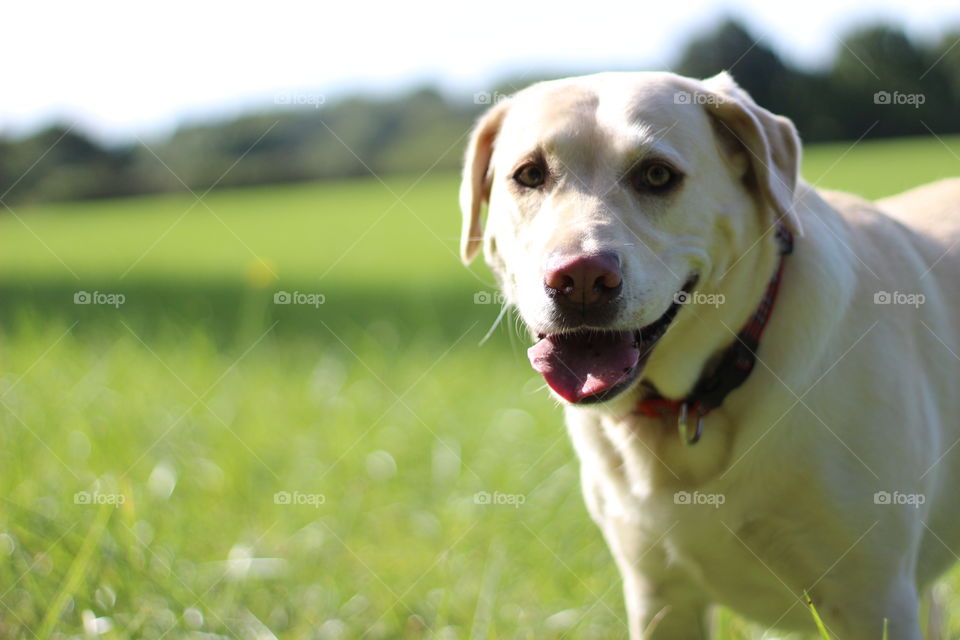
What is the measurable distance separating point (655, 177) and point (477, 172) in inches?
28.5

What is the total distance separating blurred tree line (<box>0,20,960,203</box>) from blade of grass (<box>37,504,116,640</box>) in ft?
5.99

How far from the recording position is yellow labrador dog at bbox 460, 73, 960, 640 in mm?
2486

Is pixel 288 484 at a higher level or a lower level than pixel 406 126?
higher

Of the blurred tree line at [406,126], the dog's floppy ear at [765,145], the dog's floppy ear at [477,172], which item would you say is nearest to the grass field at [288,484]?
the dog's floppy ear at [477,172]

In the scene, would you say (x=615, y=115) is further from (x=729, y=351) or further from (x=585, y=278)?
(x=729, y=351)

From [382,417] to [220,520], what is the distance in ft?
4.77

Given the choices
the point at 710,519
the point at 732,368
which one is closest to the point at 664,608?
the point at 710,519

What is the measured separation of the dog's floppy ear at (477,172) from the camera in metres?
3.06

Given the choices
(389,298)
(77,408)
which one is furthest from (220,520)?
(389,298)

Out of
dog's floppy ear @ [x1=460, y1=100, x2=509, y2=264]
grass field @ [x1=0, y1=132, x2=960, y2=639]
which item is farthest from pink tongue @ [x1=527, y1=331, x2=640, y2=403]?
grass field @ [x1=0, y1=132, x2=960, y2=639]

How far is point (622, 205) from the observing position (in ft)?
8.37

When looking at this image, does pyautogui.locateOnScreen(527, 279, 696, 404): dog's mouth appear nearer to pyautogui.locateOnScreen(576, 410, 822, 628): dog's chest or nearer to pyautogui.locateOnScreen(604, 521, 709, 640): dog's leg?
pyautogui.locateOnScreen(576, 410, 822, 628): dog's chest

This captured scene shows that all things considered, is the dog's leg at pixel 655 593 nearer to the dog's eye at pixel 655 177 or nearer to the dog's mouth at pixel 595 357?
the dog's mouth at pixel 595 357

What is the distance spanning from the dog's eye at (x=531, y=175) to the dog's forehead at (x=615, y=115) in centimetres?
6
